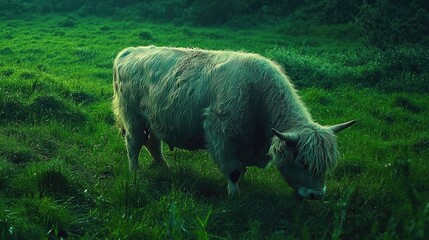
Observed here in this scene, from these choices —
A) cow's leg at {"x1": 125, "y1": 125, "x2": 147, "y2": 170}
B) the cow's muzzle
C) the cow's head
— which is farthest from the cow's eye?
cow's leg at {"x1": 125, "y1": 125, "x2": 147, "y2": 170}

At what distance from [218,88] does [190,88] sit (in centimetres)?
40

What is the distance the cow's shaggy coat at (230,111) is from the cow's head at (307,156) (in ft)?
0.03

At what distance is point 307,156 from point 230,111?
1.09 metres

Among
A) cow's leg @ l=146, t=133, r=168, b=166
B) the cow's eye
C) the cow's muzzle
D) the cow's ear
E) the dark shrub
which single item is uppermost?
the cow's ear

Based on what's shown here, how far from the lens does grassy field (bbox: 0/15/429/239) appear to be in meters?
4.38

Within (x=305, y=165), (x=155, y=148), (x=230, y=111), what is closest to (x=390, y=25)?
(x=155, y=148)

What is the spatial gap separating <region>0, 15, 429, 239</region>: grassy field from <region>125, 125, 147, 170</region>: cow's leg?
0.67ft

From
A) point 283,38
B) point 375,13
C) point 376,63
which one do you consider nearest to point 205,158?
point 376,63

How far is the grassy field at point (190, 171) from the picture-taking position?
438 centimetres

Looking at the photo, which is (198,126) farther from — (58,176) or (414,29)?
(414,29)

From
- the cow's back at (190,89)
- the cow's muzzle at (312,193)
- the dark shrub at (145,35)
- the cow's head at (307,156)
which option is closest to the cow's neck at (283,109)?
the cow's back at (190,89)

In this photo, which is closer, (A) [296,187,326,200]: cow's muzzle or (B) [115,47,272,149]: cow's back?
(A) [296,187,326,200]: cow's muzzle

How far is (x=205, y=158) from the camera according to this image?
7.80 m

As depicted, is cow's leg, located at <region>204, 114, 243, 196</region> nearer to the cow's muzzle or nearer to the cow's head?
the cow's head
